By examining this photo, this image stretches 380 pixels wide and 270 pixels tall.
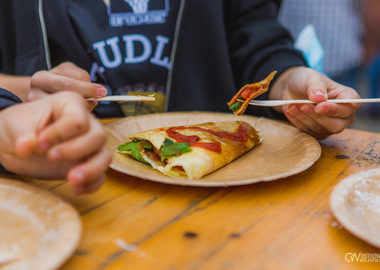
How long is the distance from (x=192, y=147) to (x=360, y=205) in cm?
61

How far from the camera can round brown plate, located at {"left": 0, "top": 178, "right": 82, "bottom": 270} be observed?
0.70 m

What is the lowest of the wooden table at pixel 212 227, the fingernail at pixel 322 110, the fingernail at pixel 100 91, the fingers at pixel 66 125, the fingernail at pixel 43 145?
the wooden table at pixel 212 227

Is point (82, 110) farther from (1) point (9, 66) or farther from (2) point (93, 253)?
(1) point (9, 66)

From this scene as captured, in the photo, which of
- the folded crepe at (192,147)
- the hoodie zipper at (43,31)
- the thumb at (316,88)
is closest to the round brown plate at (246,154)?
the folded crepe at (192,147)

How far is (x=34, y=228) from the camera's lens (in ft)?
2.70

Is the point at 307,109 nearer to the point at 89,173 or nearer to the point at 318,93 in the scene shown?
the point at 318,93

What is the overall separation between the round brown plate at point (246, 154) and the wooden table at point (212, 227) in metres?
0.06

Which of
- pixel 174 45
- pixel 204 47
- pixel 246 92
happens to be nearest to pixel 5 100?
pixel 246 92

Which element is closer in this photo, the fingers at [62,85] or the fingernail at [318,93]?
the fingers at [62,85]

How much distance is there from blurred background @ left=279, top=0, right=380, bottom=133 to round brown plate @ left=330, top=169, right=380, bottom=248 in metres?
3.83

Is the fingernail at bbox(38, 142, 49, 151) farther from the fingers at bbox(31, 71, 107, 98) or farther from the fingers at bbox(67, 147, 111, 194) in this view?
the fingers at bbox(31, 71, 107, 98)

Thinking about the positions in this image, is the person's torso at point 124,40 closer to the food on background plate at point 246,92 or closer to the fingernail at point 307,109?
the food on background plate at point 246,92

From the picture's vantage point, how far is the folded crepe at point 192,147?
1.27 m

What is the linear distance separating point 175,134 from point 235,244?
2.17ft
